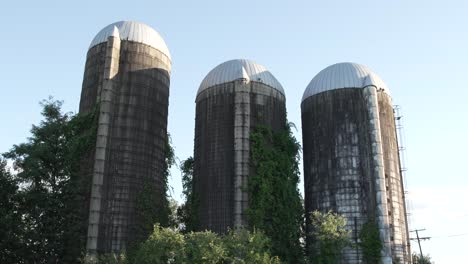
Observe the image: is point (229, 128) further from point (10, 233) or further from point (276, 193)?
point (10, 233)

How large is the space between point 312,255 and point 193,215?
12.0 meters

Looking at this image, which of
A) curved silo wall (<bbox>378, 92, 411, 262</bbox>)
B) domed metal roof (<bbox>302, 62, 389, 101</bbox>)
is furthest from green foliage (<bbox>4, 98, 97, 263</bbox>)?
curved silo wall (<bbox>378, 92, 411, 262</bbox>)

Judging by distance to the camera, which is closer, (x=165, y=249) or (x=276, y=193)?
(x=165, y=249)

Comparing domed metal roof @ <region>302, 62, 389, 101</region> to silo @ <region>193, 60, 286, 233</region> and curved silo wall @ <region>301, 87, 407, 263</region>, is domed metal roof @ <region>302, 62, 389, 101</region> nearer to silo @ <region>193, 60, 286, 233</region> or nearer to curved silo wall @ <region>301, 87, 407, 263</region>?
curved silo wall @ <region>301, 87, 407, 263</region>

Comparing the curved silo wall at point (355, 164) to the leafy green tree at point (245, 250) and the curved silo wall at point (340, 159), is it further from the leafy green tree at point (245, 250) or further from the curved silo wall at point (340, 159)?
the leafy green tree at point (245, 250)

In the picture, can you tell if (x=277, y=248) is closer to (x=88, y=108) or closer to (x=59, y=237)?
(x=59, y=237)

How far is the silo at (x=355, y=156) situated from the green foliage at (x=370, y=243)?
399mm

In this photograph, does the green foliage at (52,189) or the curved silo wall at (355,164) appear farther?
the curved silo wall at (355,164)

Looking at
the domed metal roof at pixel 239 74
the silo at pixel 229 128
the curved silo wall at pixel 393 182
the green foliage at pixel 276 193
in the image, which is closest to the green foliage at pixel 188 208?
the silo at pixel 229 128

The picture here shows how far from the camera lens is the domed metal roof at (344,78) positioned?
48.4 m

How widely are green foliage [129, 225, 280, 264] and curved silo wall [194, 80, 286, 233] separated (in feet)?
36.8

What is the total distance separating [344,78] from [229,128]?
13.3m

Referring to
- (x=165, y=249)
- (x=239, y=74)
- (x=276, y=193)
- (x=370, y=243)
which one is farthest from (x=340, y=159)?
(x=165, y=249)

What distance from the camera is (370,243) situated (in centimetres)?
4238
